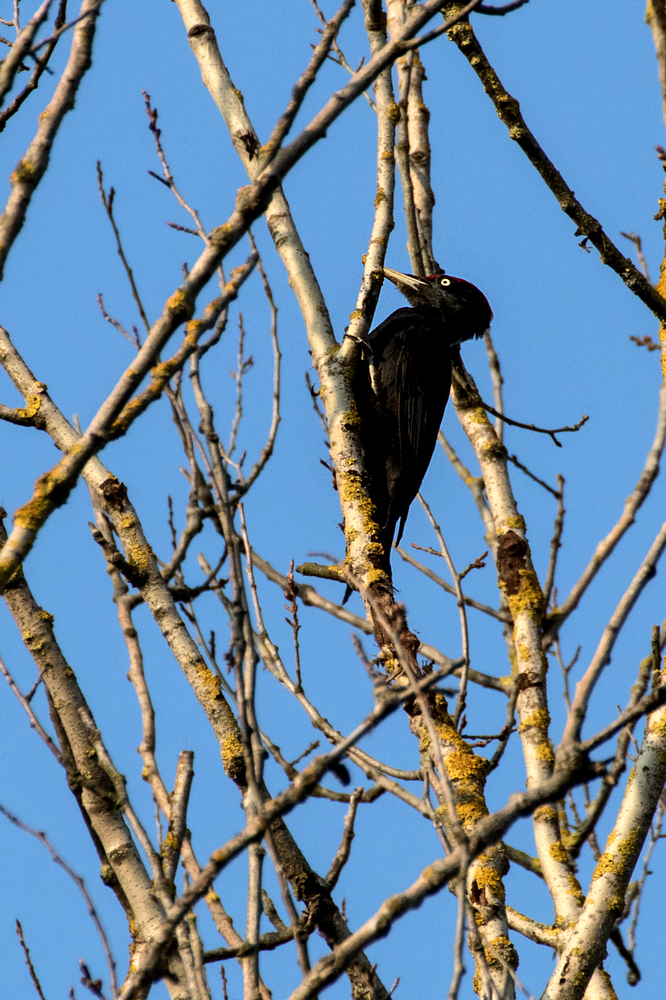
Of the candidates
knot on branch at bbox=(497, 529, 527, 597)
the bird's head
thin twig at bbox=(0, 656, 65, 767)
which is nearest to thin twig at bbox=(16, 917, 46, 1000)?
thin twig at bbox=(0, 656, 65, 767)

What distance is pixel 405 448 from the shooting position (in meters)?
5.40

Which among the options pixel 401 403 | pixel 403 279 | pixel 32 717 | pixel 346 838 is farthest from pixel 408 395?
pixel 346 838

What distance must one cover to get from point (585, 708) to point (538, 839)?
2005mm

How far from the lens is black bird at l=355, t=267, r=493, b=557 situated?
17.7 feet

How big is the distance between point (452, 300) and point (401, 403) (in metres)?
1.37

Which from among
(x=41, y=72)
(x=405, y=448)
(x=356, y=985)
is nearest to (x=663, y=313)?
(x=405, y=448)

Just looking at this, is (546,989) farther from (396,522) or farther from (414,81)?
(414,81)

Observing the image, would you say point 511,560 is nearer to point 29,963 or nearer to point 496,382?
point 496,382

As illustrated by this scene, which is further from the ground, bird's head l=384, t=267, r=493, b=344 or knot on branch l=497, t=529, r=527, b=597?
bird's head l=384, t=267, r=493, b=344

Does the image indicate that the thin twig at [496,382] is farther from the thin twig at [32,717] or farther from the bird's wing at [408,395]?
the thin twig at [32,717]

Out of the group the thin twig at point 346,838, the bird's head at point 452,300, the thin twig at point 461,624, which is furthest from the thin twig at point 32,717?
the bird's head at point 452,300

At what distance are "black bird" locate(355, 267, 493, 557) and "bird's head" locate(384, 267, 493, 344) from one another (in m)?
0.17

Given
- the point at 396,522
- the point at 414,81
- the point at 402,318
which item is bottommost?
the point at 396,522

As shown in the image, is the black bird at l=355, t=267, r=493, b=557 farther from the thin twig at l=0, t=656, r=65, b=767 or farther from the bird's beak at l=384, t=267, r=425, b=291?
the thin twig at l=0, t=656, r=65, b=767
